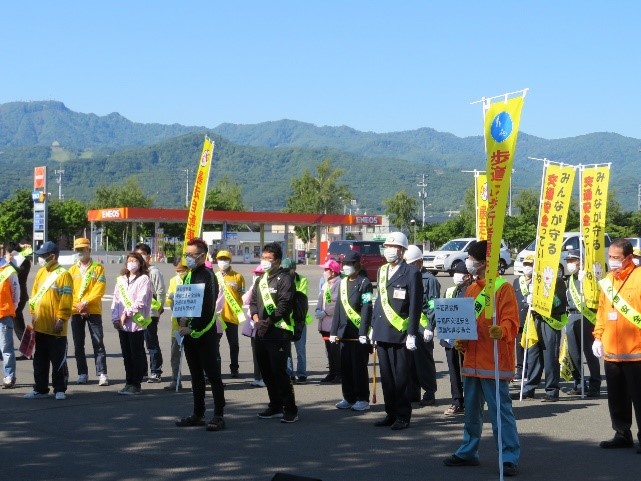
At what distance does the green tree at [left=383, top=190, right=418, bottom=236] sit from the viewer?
382 feet

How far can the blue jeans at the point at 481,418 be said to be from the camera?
7.95 metres

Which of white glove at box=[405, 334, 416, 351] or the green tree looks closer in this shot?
white glove at box=[405, 334, 416, 351]

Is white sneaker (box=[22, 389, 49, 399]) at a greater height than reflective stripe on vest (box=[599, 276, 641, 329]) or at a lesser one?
lesser

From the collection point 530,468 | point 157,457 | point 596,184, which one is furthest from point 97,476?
point 596,184

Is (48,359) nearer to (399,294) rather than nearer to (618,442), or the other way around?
(399,294)

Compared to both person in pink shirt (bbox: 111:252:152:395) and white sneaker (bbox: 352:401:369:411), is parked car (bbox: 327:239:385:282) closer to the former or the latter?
person in pink shirt (bbox: 111:252:152:395)

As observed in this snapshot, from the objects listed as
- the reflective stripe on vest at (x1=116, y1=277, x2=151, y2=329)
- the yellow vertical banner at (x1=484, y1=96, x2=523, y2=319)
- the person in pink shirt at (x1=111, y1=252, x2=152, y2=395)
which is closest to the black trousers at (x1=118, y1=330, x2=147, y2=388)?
the person in pink shirt at (x1=111, y1=252, x2=152, y2=395)

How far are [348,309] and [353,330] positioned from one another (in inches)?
10.5

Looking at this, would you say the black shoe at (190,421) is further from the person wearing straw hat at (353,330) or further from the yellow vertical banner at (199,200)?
the yellow vertical banner at (199,200)

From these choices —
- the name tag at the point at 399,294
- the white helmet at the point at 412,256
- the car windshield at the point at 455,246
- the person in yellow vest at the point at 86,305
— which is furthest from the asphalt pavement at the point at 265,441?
the car windshield at the point at 455,246

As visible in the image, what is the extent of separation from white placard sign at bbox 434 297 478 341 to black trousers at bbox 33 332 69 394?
18.4ft

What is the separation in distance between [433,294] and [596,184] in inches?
107

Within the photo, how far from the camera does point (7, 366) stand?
12719mm

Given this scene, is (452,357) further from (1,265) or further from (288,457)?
(1,265)
